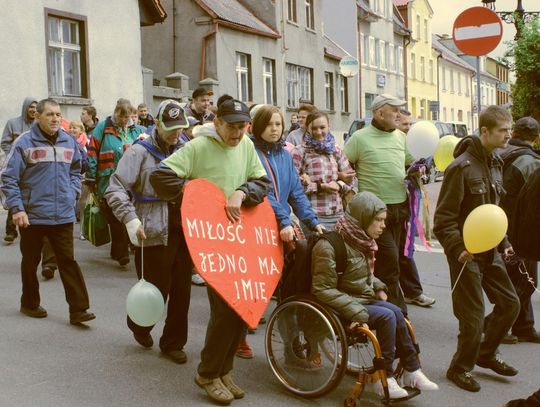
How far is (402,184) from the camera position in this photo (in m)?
6.83

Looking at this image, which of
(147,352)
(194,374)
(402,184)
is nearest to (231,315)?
(194,374)

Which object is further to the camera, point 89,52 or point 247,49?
point 247,49

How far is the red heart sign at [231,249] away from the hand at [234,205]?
0.03 meters

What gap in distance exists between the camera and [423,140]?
261 inches

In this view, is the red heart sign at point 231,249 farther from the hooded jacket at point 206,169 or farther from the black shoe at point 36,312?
the black shoe at point 36,312

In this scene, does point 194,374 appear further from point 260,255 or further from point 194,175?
point 194,175

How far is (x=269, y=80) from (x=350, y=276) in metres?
25.2

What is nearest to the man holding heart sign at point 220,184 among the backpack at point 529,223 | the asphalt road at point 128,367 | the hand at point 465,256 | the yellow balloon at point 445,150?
the asphalt road at point 128,367

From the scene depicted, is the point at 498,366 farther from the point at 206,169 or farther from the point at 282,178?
the point at 206,169

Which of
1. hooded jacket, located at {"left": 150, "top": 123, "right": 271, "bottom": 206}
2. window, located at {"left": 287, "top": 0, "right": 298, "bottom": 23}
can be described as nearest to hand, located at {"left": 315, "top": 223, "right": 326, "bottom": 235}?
hooded jacket, located at {"left": 150, "top": 123, "right": 271, "bottom": 206}

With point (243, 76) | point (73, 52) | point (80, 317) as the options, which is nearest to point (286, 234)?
point (80, 317)

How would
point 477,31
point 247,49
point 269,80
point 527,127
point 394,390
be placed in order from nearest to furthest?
point 394,390, point 527,127, point 477,31, point 247,49, point 269,80

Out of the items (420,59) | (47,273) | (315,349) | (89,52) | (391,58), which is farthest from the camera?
(420,59)

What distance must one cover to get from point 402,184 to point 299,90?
25.9 m
